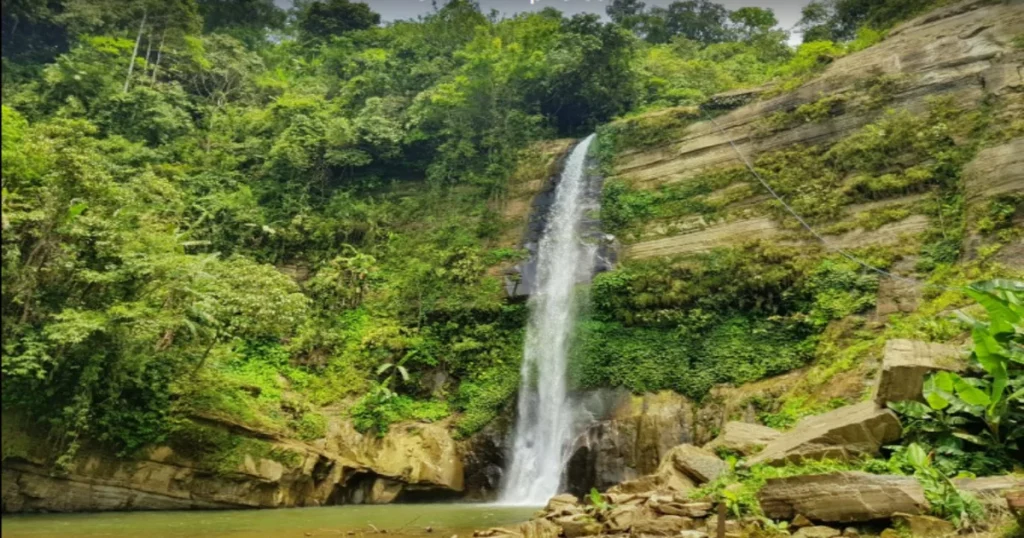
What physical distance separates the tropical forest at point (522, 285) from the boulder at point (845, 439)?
55 mm

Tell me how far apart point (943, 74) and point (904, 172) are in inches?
161

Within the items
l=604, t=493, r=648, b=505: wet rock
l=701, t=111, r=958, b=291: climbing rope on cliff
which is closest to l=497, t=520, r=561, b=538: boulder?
l=604, t=493, r=648, b=505: wet rock

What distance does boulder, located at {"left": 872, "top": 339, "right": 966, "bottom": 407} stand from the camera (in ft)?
27.0

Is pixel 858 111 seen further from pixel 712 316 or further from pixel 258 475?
pixel 258 475

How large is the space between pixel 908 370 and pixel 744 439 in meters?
2.75

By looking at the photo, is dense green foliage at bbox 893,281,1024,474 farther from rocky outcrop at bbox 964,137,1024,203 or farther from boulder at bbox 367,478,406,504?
boulder at bbox 367,478,406,504

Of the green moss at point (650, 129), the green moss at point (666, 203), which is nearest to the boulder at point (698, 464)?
the green moss at point (666, 203)

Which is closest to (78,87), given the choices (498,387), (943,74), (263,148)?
(263,148)

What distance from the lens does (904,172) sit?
18203 mm

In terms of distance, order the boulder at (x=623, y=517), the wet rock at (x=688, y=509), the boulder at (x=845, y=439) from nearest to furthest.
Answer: the wet rock at (x=688, y=509) → the boulder at (x=623, y=517) → the boulder at (x=845, y=439)

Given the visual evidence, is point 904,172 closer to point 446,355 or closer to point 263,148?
point 446,355

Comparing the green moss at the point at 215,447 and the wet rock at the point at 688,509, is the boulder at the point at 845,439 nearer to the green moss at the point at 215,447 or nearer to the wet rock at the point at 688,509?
the wet rock at the point at 688,509

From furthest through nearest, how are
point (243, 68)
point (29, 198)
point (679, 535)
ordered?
point (243, 68) → point (29, 198) → point (679, 535)

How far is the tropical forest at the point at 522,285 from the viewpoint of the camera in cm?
830
